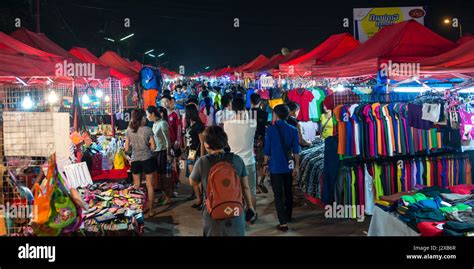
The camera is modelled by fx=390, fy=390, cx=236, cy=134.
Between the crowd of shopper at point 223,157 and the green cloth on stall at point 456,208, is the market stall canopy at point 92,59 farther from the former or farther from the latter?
the green cloth on stall at point 456,208

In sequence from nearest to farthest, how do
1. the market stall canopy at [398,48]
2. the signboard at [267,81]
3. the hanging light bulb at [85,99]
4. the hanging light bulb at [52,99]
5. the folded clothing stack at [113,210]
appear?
the folded clothing stack at [113,210] → the market stall canopy at [398,48] → the hanging light bulb at [52,99] → the hanging light bulb at [85,99] → the signboard at [267,81]

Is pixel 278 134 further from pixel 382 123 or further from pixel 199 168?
pixel 199 168

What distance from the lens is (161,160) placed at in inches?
283

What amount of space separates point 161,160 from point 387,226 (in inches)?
170

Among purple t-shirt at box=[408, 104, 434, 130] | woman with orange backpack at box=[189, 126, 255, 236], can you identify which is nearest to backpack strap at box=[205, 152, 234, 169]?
woman with orange backpack at box=[189, 126, 255, 236]

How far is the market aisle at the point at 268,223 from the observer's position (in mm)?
5773

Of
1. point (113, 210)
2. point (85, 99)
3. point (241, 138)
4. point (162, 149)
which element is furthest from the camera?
point (85, 99)

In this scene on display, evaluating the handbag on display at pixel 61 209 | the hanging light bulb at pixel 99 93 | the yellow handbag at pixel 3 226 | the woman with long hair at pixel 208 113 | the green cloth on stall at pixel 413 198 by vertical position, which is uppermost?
the hanging light bulb at pixel 99 93

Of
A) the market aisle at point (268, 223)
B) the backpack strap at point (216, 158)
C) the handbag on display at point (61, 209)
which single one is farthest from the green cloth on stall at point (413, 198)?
the handbag on display at point (61, 209)

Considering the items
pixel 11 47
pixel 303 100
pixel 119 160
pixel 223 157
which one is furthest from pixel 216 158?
pixel 303 100

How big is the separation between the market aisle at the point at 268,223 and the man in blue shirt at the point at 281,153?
14.9 inches

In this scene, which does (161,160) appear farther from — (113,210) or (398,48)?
(398,48)

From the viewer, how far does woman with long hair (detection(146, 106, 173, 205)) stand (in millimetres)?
7043

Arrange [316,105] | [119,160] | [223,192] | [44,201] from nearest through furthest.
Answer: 1. [223,192]
2. [44,201]
3. [119,160]
4. [316,105]
